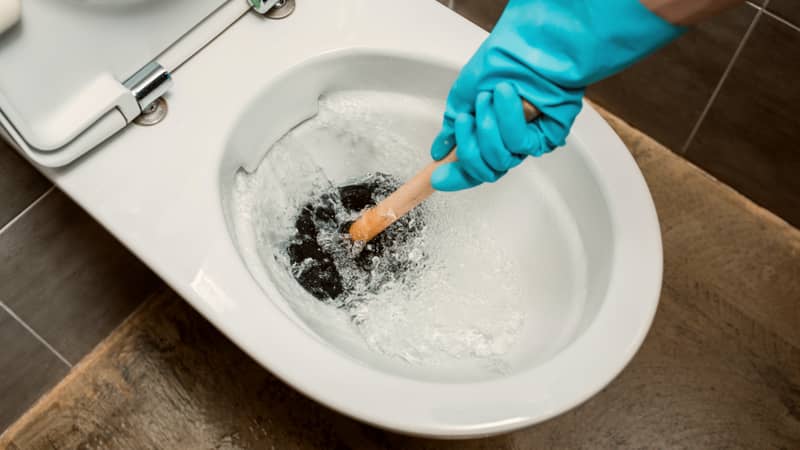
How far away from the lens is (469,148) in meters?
0.63

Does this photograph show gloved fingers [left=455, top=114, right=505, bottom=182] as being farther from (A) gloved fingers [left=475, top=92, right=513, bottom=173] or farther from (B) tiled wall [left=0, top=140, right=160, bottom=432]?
(B) tiled wall [left=0, top=140, right=160, bottom=432]

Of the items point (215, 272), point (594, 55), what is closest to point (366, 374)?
point (215, 272)

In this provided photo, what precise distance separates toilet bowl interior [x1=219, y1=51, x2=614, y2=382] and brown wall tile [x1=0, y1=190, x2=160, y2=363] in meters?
0.25

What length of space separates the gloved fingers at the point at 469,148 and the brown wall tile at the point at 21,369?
23.2 inches

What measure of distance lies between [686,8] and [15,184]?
0.66 m

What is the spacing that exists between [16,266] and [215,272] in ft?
1.12

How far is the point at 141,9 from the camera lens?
68cm

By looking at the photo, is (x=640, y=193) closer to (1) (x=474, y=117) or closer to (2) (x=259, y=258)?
(1) (x=474, y=117)

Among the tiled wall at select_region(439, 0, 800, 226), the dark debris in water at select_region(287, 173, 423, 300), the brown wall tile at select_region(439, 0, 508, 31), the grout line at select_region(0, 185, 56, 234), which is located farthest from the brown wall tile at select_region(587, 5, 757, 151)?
the grout line at select_region(0, 185, 56, 234)

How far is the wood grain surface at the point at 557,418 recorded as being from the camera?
1.04 metres

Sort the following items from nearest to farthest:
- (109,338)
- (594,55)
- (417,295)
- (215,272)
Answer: (594,55) → (215,272) → (417,295) → (109,338)

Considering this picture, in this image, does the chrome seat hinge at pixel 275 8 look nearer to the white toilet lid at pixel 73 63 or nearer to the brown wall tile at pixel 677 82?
the white toilet lid at pixel 73 63

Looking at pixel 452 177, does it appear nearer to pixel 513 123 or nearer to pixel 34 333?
pixel 513 123

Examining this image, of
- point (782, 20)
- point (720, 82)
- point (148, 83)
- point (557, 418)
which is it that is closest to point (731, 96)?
point (720, 82)
